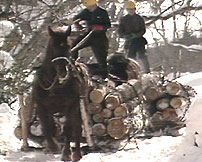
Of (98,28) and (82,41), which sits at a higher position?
(98,28)

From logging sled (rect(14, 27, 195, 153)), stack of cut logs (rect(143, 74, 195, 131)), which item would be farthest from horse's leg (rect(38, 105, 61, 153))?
stack of cut logs (rect(143, 74, 195, 131))

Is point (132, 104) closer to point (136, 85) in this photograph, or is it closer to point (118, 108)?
point (136, 85)

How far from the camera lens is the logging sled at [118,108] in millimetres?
7059

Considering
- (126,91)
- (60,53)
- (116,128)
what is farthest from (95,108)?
(60,53)

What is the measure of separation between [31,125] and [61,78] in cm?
158

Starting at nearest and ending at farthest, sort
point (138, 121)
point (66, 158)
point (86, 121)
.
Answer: point (66, 158) → point (86, 121) → point (138, 121)

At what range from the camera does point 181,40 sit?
29.0 m

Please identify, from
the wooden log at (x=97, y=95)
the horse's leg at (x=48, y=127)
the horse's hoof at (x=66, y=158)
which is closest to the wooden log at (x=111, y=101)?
the wooden log at (x=97, y=95)

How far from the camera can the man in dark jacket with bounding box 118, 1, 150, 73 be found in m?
10.6

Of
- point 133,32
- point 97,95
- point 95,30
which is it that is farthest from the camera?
point 133,32

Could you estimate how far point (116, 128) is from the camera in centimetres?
732

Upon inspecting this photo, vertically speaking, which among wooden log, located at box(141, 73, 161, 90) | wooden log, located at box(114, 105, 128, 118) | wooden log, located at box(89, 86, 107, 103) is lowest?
wooden log, located at box(114, 105, 128, 118)

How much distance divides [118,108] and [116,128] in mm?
288

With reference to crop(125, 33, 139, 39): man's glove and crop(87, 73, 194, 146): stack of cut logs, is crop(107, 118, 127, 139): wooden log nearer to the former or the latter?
crop(87, 73, 194, 146): stack of cut logs
